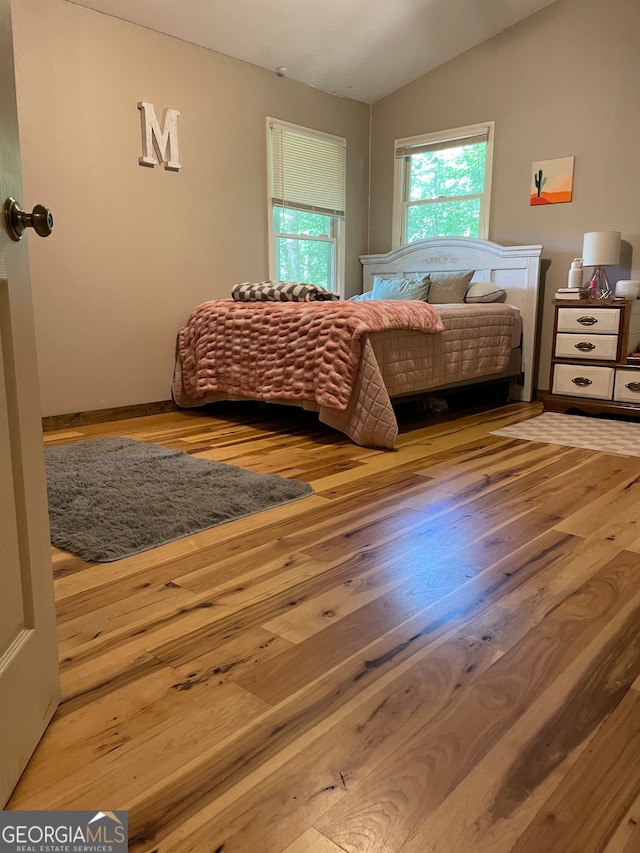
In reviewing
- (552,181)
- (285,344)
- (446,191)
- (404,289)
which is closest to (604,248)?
(552,181)

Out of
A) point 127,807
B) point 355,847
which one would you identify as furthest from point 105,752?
point 355,847

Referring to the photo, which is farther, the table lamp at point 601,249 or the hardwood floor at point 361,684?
the table lamp at point 601,249

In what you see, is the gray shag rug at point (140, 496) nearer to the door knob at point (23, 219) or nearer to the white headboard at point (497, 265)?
the door knob at point (23, 219)

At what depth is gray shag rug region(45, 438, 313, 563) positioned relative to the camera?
6.29ft

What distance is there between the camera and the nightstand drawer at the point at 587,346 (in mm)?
3770

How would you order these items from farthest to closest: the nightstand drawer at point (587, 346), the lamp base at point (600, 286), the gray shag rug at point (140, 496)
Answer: the lamp base at point (600, 286) → the nightstand drawer at point (587, 346) → the gray shag rug at point (140, 496)

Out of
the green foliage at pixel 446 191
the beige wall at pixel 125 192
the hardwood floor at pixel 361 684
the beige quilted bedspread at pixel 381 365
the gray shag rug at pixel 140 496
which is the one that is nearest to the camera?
the hardwood floor at pixel 361 684

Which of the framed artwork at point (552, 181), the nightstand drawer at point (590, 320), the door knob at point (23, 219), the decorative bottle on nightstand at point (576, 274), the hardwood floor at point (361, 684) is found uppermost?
the framed artwork at point (552, 181)

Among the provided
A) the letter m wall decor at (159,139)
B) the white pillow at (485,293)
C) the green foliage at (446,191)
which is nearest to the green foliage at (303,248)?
the green foliage at (446,191)

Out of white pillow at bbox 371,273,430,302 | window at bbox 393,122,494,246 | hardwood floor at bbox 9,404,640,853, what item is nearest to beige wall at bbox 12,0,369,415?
white pillow at bbox 371,273,430,302

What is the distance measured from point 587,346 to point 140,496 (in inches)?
112

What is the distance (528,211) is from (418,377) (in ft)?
6.24

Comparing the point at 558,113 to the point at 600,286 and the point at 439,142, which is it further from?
the point at 600,286

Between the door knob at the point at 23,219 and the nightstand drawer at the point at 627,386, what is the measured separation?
3.55 m
